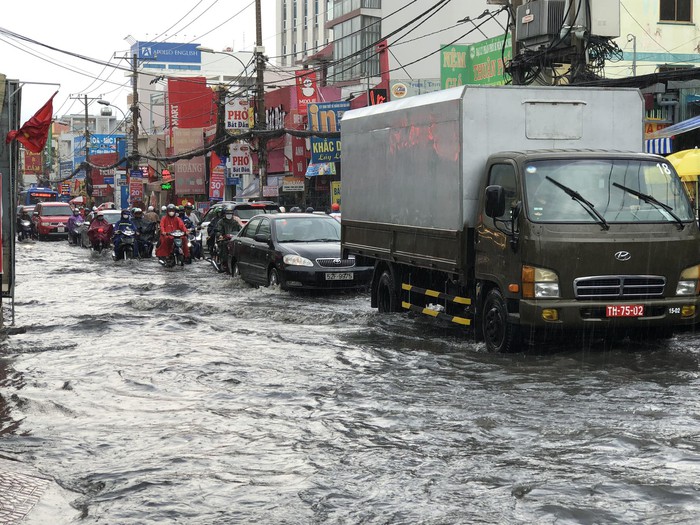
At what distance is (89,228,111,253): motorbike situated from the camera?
122ft

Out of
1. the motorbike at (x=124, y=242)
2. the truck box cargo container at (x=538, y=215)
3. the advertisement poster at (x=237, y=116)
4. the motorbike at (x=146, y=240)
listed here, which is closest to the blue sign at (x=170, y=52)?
the advertisement poster at (x=237, y=116)

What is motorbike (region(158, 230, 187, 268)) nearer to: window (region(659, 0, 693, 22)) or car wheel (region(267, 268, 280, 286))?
car wheel (region(267, 268, 280, 286))

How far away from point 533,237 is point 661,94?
16076mm

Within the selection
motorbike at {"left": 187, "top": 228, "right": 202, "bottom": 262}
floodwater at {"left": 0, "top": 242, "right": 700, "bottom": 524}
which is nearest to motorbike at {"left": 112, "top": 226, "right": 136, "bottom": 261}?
motorbike at {"left": 187, "top": 228, "right": 202, "bottom": 262}

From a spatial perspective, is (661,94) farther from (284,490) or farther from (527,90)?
(284,490)

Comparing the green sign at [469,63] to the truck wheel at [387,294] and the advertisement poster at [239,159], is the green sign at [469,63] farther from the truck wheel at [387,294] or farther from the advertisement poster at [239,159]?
the truck wheel at [387,294]

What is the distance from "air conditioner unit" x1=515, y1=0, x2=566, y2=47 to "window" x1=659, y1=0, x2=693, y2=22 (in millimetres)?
13812

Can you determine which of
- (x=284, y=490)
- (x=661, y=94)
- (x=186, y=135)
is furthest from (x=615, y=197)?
(x=186, y=135)

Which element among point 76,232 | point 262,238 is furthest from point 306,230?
point 76,232

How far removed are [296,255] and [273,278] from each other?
104 cm

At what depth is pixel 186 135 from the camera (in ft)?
237

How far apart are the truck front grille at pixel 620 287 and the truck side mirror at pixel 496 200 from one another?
104 centimetres

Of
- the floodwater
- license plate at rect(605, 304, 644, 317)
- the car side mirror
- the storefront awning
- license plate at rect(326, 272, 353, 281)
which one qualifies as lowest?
the floodwater

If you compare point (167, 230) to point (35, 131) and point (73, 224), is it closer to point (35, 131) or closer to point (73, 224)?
point (35, 131)
